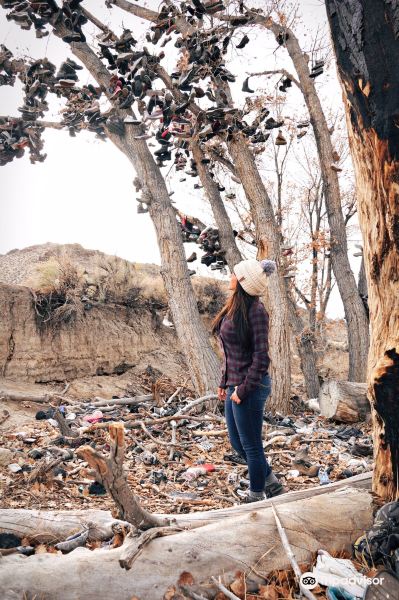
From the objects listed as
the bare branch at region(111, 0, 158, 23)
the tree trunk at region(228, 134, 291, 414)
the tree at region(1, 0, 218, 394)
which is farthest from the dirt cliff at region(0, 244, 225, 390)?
the bare branch at region(111, 0, 158, 23)

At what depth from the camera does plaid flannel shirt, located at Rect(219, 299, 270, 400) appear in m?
3.79

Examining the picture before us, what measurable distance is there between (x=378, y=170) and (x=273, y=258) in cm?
573

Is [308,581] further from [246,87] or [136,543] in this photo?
[246,87]

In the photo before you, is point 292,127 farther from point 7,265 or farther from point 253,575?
point 253,575

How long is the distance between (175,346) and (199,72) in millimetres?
8418

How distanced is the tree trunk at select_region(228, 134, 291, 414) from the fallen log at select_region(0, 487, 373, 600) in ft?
17.6

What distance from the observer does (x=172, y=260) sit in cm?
849

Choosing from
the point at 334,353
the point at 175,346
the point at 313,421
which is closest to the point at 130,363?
the point at 175,346

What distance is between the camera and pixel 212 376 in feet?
27.2

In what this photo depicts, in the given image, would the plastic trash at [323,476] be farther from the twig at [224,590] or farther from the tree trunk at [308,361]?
the tree trunk at [308,361]

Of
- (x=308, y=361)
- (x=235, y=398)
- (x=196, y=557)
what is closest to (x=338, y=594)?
(x=196, y=557)

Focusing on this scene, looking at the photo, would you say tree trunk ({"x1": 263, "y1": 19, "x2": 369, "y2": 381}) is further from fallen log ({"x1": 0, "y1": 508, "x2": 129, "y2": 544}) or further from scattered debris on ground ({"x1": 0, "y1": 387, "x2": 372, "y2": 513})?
fallen log ({"x1": 0, "y1": 508, "x2": 129, "y2": 544})

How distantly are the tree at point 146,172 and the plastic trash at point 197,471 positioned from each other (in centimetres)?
275

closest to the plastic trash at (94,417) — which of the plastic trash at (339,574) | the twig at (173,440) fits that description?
the twig at (173,440)
